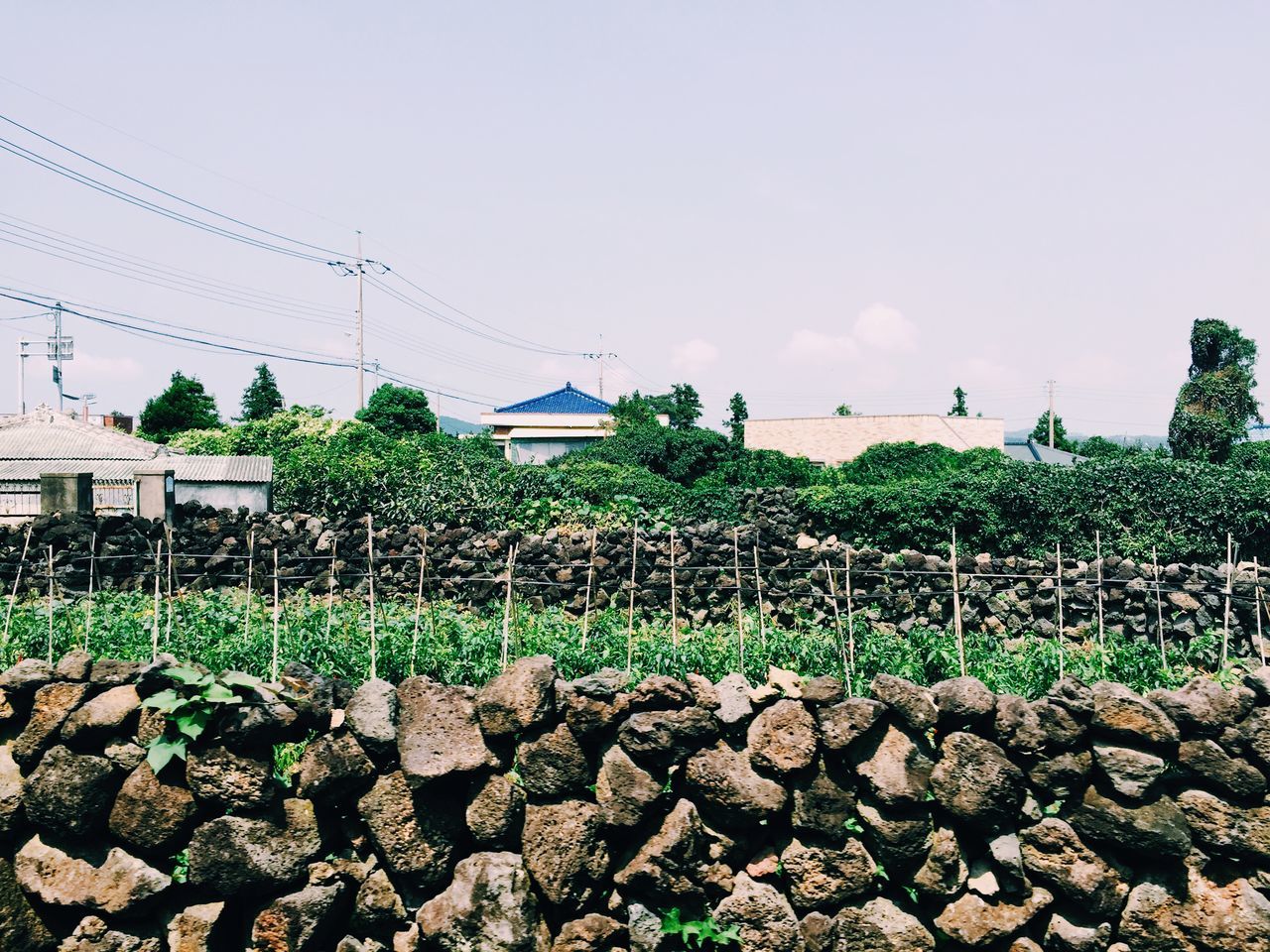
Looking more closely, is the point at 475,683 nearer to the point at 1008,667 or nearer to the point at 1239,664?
the point at 1008,667

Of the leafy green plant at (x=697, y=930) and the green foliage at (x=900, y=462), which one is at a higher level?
the green foliage at (x=900, y=462)

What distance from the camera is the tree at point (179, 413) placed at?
45719mm

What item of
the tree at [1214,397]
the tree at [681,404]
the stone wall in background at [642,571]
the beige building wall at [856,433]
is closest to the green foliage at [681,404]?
the tree at [681,404]

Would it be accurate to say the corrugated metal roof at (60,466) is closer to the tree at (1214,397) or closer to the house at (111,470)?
the house at (111,470)

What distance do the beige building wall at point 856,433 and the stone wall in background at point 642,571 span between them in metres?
30.9

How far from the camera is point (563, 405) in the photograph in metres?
62.9

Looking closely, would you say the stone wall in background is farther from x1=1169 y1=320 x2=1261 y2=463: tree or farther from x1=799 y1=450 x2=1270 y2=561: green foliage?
x1=1169 y1=320 x2=1261 y2=463: tree

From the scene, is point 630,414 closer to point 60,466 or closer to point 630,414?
point 630,414

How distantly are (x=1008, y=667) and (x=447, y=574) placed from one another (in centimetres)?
795

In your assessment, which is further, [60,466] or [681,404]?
[681,404]

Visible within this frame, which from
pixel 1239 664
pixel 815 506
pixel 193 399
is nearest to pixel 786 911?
pixel 1239 664

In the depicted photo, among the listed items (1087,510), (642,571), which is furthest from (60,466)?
(1087,510)

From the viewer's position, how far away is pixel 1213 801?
206 inches

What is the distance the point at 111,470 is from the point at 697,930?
67.5 feet
